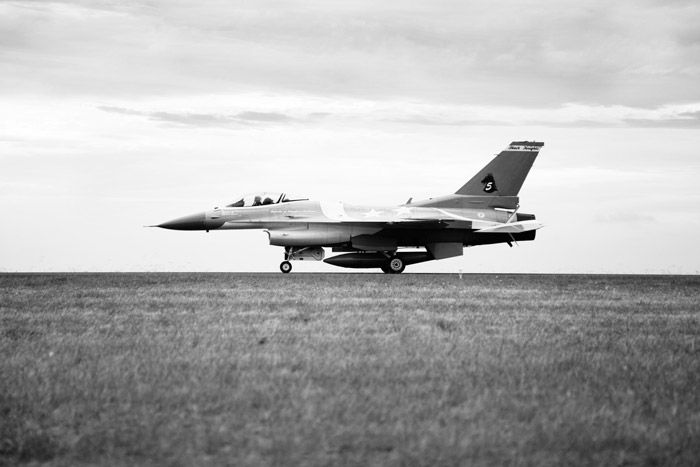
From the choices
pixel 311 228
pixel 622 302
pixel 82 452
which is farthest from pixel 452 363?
pixel 311 228

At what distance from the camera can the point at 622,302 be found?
1544 cm

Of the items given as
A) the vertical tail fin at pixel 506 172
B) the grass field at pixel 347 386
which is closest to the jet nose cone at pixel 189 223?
the vertical tail fin at pixel 506 172

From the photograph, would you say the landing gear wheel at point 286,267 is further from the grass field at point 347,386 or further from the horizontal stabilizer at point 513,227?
the grass field at point 347,386

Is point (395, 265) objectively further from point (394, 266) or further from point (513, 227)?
point (513, 227)

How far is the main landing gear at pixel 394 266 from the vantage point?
1128 inches

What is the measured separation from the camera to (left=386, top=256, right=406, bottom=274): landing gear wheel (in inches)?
1128

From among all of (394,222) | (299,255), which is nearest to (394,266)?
(394,222)

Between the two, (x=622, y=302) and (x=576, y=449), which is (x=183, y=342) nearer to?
(x=576, y=449)

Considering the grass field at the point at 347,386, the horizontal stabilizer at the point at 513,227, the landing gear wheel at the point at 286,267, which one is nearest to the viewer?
the grass field at the point at 347,386

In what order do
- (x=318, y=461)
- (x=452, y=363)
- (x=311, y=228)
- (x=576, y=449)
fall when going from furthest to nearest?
(x=311, y=228) < (x=452, y=363) < (x=576, y=449) < (x=318, y=461)

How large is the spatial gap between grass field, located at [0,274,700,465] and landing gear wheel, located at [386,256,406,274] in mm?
15071

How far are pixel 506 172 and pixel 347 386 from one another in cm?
2384

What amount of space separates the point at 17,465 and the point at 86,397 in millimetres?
1642

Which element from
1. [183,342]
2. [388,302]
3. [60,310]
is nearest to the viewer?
[183,342]
